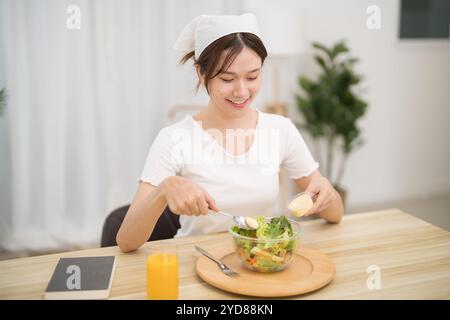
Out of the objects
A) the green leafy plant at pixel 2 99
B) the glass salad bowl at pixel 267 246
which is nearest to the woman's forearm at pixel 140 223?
the glass salad bowl at pixel 267 246

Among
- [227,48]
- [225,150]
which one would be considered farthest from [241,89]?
[225,150]

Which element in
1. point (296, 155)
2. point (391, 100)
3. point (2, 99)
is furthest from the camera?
point (391, 100)

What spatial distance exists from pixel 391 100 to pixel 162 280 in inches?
142

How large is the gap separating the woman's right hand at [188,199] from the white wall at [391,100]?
8.81 ft

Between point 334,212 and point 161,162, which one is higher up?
point 161,162

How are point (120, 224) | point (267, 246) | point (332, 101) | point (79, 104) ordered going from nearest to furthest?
point (267, 246), point (120, 224), point (79, 104), point (332, 101)

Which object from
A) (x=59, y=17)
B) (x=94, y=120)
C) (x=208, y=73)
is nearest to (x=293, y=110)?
(x=94, y=120)

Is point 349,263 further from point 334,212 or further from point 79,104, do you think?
point 79,104

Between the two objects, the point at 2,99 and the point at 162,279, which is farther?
the point at 2,99

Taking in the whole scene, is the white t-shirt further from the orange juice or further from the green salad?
the orange juice

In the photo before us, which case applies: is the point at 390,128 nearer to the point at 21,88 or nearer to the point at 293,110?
the point at 293,110

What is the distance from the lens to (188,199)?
4.14 ft

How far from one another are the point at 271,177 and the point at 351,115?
6.54 ft

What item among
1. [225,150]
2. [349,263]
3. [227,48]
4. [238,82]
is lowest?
[349,263]
